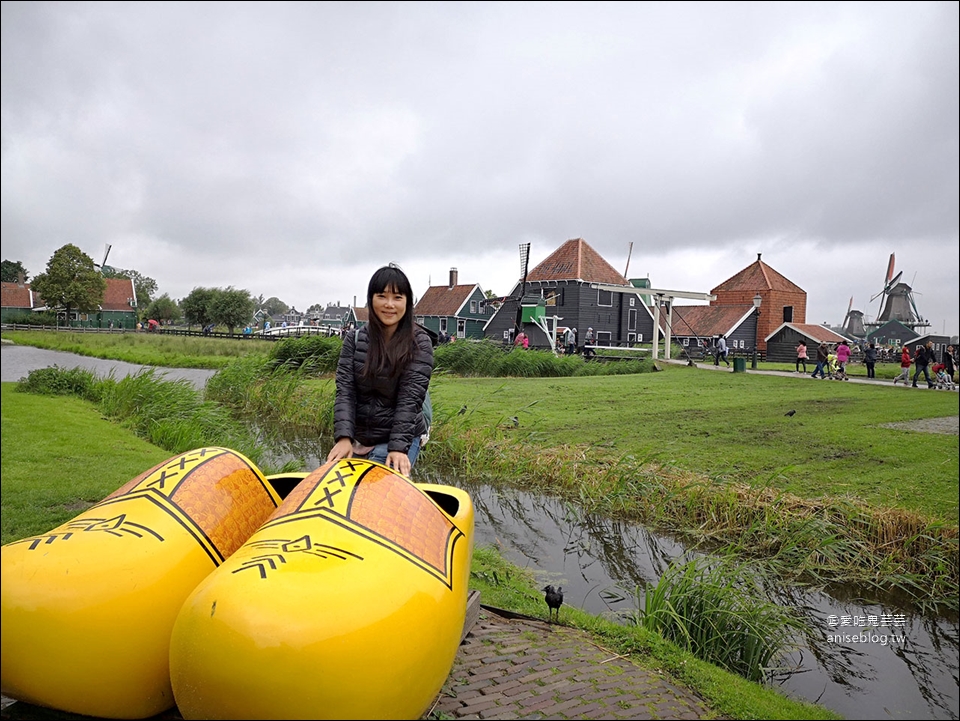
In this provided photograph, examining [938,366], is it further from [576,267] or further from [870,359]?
[576,267]

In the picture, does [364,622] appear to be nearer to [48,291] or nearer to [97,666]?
[97,666]

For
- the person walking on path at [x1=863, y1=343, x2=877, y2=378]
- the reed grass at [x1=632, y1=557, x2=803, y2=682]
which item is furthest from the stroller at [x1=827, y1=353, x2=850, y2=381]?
the reed grass at [x1=632, y1=557, x2=803, y2=682]

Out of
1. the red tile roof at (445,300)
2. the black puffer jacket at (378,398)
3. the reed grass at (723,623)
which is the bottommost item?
the reed grass at (723,623)

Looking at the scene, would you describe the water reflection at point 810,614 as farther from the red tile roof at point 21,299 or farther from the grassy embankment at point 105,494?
the red tile roof at point 21,299

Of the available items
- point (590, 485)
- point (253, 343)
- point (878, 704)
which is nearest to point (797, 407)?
point (590, 485)

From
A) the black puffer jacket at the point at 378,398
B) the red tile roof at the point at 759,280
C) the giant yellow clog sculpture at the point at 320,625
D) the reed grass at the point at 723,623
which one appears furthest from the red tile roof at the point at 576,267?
the giant yellow clog sculpture at the point at 320,625

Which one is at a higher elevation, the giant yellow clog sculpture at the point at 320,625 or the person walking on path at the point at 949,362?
the person walking on path at the point at 949,362

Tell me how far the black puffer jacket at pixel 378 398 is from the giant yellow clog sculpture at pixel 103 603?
26.8 inches

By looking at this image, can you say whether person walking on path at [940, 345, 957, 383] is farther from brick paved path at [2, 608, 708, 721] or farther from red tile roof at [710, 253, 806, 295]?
brick paved path at [2, 608, 708, 721]

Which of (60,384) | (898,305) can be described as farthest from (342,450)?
(898,305)

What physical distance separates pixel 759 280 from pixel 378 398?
14.9 m

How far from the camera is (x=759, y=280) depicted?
597 inches

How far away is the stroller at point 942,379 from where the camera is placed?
31.0ft

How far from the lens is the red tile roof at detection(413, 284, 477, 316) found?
809 inches
